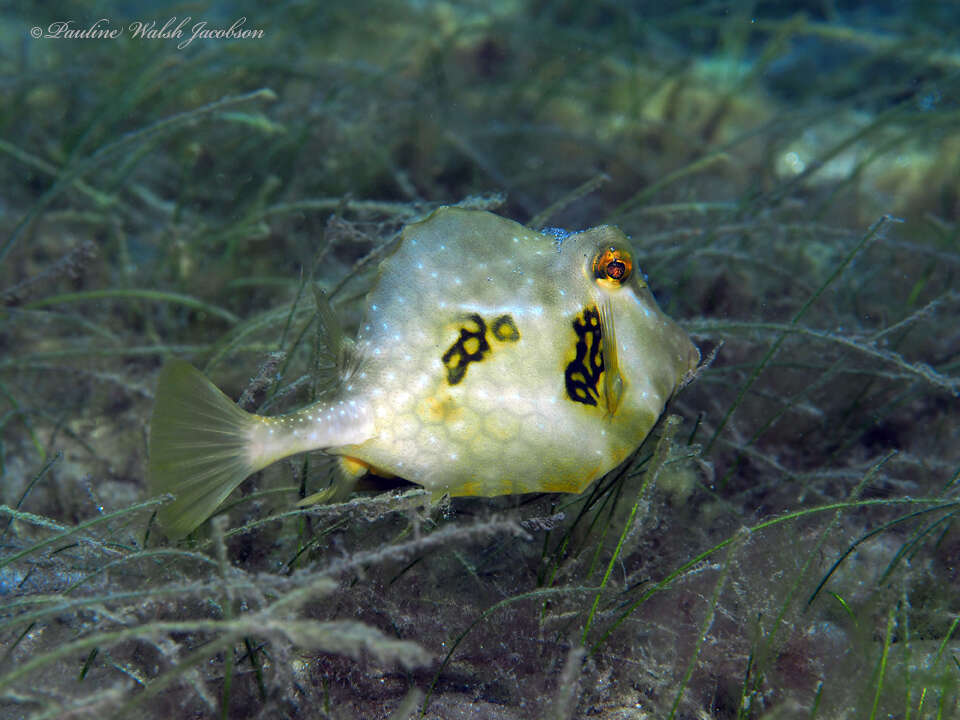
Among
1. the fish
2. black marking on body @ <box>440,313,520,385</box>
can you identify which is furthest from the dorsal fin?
black marking on body @ <box>440,313,520,385</box>

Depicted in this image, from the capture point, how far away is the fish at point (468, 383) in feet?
5.95

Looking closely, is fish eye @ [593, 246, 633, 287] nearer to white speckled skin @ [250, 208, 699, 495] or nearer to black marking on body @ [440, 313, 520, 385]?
white speckled skin @ [250, 208, 699, 495]

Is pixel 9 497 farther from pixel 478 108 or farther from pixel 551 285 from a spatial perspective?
pixel 478 108

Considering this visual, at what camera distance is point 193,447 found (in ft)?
5.97

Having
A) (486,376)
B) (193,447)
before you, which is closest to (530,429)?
(486,376)

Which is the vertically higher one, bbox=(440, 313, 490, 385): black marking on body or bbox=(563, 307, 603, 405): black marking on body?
bbox=(440, 313, 490, 385): black marking on body

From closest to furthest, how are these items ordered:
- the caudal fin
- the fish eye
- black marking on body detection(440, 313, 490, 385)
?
the caudal fin
black marking on body detection(440, 313, 490, 385)
the fish eye

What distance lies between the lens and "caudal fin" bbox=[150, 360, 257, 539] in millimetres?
1796

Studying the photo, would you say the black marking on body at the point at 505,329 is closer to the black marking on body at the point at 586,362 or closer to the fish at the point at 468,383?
the fish at the point at 468,383

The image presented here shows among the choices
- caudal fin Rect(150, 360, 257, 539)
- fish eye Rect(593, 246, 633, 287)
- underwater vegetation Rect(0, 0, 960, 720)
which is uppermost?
fish eye Rect(593, 246, 633, 287)

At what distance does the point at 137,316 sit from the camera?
4.02m

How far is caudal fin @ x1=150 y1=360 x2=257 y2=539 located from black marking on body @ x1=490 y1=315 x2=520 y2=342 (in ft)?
2.59

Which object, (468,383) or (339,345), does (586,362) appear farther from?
(339,345)

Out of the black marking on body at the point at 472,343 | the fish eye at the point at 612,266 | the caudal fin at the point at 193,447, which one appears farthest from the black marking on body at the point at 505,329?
the caudal fin at the point at 193,447
